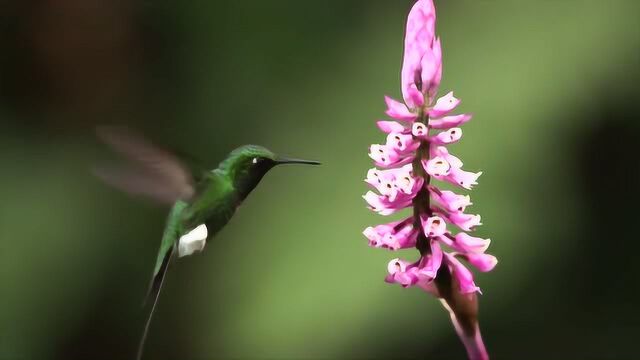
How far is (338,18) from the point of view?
3.00 metres

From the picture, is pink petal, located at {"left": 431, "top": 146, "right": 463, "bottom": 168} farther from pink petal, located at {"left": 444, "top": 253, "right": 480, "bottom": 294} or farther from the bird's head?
the bird's head

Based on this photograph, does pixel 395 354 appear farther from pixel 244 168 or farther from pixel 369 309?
pixel 244 168

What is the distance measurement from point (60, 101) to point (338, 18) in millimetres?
1048

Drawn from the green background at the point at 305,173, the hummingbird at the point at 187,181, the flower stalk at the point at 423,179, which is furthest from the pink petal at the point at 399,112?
the green background at the point at 305,173

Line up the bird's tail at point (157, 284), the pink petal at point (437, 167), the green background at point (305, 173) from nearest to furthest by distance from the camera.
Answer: the pink petal at point (437, 167) < the bird's tail at point (157, 284) < the green background at point (305, 173)

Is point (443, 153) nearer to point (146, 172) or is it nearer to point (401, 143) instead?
point (401, 143)

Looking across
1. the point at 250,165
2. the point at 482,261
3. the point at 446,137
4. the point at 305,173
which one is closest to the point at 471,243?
the point at 482,261

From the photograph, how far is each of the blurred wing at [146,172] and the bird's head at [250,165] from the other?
68mm

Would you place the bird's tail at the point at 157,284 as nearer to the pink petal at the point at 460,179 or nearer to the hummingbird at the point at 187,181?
the hummingbird at the point at 187,181

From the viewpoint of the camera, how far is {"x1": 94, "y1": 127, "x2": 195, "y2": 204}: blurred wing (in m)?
1.15

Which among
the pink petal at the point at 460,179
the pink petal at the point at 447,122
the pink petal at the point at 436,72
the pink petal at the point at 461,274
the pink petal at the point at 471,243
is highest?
the pink petal at the point at 436,72

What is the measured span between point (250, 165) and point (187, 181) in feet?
0.34

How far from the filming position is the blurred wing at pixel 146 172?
115 centimetres

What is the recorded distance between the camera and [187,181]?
3.97ft
